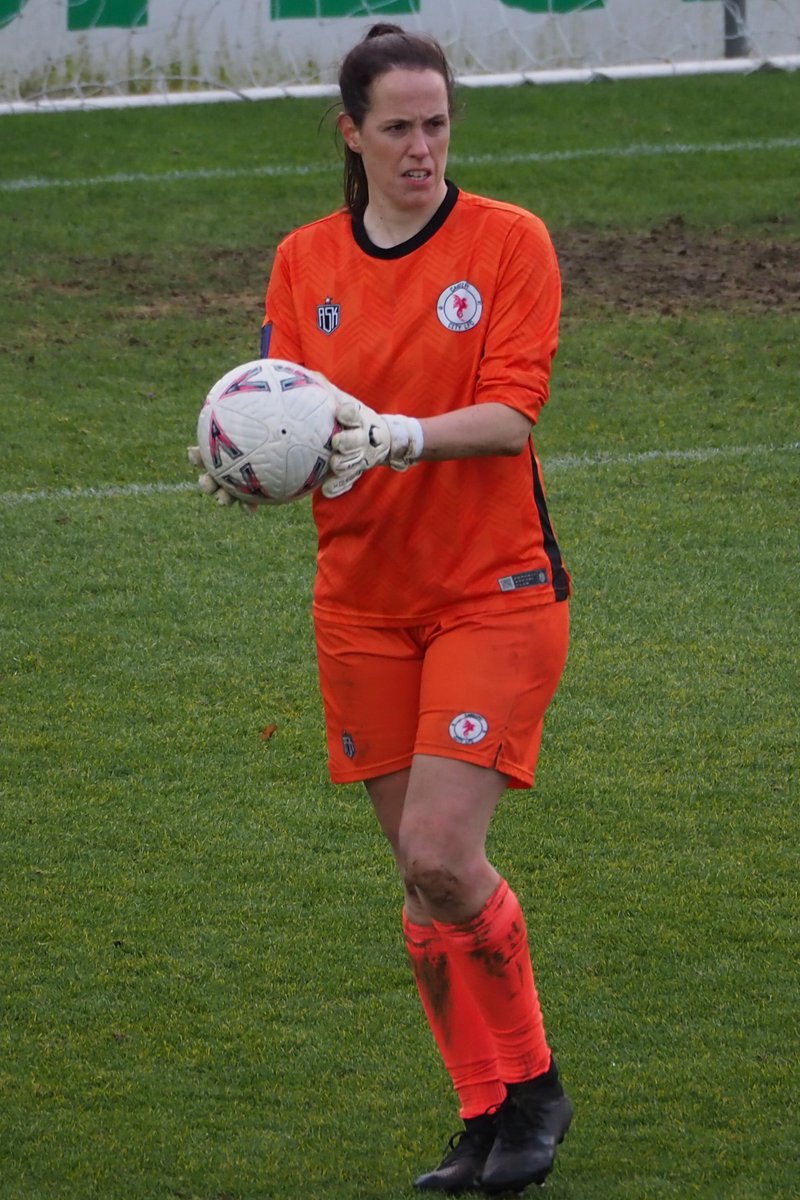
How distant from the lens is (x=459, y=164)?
14.7 m

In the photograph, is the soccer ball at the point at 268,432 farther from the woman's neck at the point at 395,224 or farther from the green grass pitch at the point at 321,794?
the green grass pitch at the point at 321,794

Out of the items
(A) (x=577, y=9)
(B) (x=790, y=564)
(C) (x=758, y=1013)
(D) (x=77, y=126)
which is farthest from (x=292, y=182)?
(C) (x=758, y=1013)

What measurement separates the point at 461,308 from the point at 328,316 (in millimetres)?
280

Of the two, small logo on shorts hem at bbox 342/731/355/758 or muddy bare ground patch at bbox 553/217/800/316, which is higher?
small logo on shorts hem at bbox 342/731/355/758

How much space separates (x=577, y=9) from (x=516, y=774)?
1540 cm

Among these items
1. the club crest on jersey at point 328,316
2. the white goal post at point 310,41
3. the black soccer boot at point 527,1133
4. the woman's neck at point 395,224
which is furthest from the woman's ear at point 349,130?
the white goal post at point 310,41

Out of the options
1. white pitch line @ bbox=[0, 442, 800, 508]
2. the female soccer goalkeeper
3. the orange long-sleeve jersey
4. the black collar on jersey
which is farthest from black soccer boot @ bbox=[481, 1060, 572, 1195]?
white pitch line @ bbox=[0, 442, 800, 508]

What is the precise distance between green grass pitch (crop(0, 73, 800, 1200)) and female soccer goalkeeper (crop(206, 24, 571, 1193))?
1.25ft

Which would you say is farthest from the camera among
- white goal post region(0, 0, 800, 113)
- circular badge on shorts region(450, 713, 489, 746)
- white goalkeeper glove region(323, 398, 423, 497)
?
white goal post region(0, 0, 800, 113)

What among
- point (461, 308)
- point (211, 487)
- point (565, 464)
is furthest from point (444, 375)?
point (565, 464)

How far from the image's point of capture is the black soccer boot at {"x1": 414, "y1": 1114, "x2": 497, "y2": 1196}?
3.46 metres

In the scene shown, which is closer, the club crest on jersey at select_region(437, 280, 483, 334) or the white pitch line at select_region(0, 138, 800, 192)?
the club crest on jersey at select_region(437, 280, 483, 334)

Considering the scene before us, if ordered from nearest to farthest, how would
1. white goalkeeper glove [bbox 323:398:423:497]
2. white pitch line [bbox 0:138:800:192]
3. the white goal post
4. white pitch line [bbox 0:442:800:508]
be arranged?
white goalkeeper glove [bbox 323:398:423:497] → white pitch line [bbox 0:442:800:508] → white pitch line [bbox 0:138:800:192] → the white goal post

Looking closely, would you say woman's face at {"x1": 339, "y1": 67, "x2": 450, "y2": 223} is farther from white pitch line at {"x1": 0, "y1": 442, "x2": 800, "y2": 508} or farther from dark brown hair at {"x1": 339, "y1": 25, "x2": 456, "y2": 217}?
white pitch line at {"x1": 0, "y1": 442, "x2": 800, "y2": 508}
